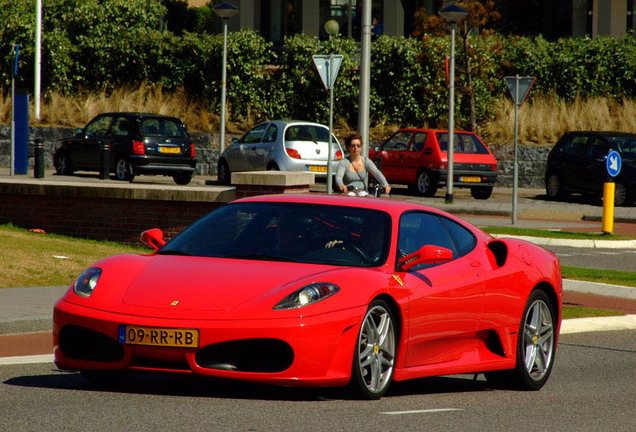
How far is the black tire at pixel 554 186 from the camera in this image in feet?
104

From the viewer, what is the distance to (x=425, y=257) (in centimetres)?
756

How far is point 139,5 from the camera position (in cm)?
3997

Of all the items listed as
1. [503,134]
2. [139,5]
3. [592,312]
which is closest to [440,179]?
[503,134]

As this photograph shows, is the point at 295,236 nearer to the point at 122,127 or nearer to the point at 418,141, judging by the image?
the point at 122,127

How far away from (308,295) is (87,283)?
141 centimetres

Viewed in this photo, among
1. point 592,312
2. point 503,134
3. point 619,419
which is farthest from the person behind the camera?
point 503,134

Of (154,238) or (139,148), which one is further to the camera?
(139,148)

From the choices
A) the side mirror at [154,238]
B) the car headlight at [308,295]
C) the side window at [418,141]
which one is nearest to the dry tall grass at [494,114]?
the side window at [418,141]

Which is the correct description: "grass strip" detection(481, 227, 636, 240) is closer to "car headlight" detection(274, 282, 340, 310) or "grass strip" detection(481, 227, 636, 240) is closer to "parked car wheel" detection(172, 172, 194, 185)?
"parked car wheel" detection(172, 172, 194, 185)

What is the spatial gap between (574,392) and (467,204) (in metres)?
20.0

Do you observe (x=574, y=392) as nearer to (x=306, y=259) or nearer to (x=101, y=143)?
(x=306, y=259)

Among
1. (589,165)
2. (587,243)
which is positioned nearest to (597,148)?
(589,165)

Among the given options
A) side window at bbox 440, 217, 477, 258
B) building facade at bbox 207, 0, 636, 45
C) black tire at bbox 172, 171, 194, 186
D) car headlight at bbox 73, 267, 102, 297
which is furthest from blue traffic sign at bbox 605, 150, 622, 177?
building facade at bbox 207, 0, 636, 45

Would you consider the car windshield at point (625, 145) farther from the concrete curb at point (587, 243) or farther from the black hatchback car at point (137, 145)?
the black hatchback car at point (137, 145)
